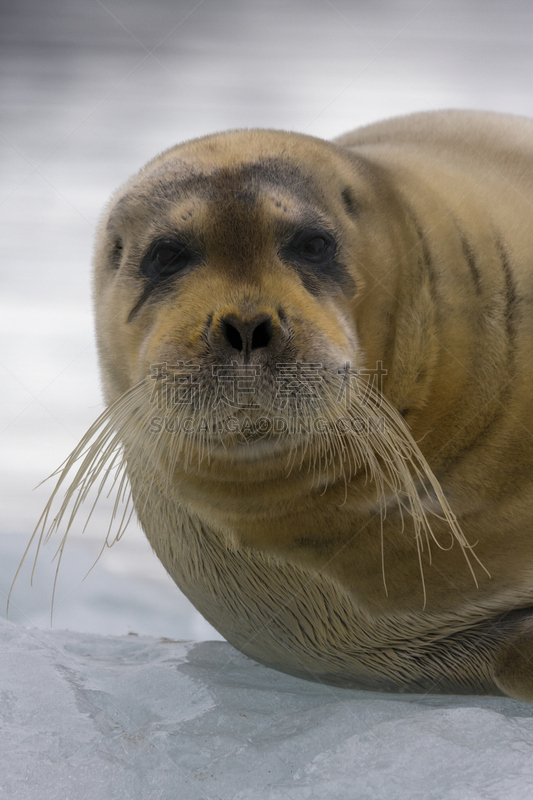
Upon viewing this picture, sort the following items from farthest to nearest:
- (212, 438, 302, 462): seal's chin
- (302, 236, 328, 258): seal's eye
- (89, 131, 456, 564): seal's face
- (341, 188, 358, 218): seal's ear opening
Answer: (341, 188, 358, 218): seal's ear opening
(302, 236, 328, 258): seal's eye
(212, 438, 302, 462): seal's chin
(89, 131, 456, 564): seal's face

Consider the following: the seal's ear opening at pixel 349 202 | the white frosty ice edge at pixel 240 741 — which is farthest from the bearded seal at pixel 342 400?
the white frosty ice edge at pixel 240 741

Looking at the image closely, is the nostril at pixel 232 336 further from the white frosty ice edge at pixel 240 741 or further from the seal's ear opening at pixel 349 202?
the white frosty ice edge at pixel 240 741

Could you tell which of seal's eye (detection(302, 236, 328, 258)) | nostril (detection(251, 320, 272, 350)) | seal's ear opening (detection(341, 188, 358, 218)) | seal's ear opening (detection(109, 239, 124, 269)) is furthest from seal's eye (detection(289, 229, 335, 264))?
seal's ear opening (detection(109, 239, 124, 269))

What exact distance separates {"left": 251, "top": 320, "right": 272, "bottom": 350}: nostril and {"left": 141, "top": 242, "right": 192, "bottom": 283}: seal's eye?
33 cm

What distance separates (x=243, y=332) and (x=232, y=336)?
0.12ft

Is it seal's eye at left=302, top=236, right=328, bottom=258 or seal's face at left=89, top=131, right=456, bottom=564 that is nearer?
seal's face at left=89, top=131, right=456, bottom=564

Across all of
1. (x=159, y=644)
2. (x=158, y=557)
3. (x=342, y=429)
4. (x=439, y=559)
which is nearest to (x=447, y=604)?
(x=439, y=559)

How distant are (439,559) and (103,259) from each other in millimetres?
1176

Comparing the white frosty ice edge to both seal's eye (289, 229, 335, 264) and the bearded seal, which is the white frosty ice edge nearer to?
the bearded seal

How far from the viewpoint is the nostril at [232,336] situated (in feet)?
5.20

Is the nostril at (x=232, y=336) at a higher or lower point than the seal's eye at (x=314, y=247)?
lower

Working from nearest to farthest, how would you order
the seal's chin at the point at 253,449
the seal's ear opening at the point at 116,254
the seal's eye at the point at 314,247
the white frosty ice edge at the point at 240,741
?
the white frosty ice edge at the point at 240,741
the seal's chin at the point at 253,449
the seal's eye at the point at 314,247
the seal's ear opening at the point at 116,254

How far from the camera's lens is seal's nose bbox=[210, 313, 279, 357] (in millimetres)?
1565

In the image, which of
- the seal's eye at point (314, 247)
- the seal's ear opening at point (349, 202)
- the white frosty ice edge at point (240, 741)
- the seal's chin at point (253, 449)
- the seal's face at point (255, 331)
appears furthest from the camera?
the seal's ear opening at point (349, 202)
